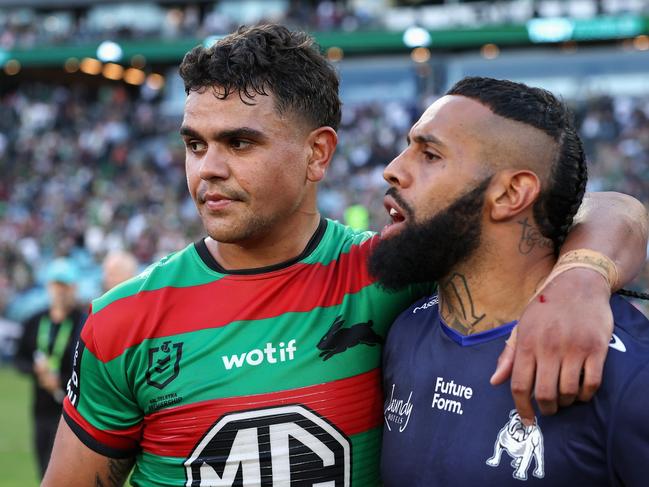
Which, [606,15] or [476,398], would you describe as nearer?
[476,398]

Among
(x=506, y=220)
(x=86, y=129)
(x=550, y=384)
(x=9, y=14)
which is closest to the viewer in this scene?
(x=550, y=384)

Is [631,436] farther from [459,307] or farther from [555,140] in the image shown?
[555,140]

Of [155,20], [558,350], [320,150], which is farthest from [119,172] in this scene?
[558,350]

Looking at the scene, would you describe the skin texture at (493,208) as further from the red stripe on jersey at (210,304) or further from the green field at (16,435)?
the green field at (16,435)

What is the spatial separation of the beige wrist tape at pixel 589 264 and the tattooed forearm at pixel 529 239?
149 mm

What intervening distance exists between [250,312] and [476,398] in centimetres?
70

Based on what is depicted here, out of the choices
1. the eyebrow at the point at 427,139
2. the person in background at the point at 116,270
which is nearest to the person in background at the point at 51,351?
the person in background at the point at 116,270

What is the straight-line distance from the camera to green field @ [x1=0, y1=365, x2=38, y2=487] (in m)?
8.75

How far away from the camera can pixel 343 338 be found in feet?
8.66

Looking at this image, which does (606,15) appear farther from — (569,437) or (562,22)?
(569,437)

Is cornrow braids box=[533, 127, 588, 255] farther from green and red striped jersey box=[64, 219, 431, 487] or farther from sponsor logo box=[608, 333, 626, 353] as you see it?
green and red striped jersey box=[64, 219, 431, 487]

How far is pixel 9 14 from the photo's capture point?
3194 cm

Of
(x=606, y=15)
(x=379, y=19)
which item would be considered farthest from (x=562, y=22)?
(x=379, y=19)

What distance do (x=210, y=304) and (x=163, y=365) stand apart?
22 cm
